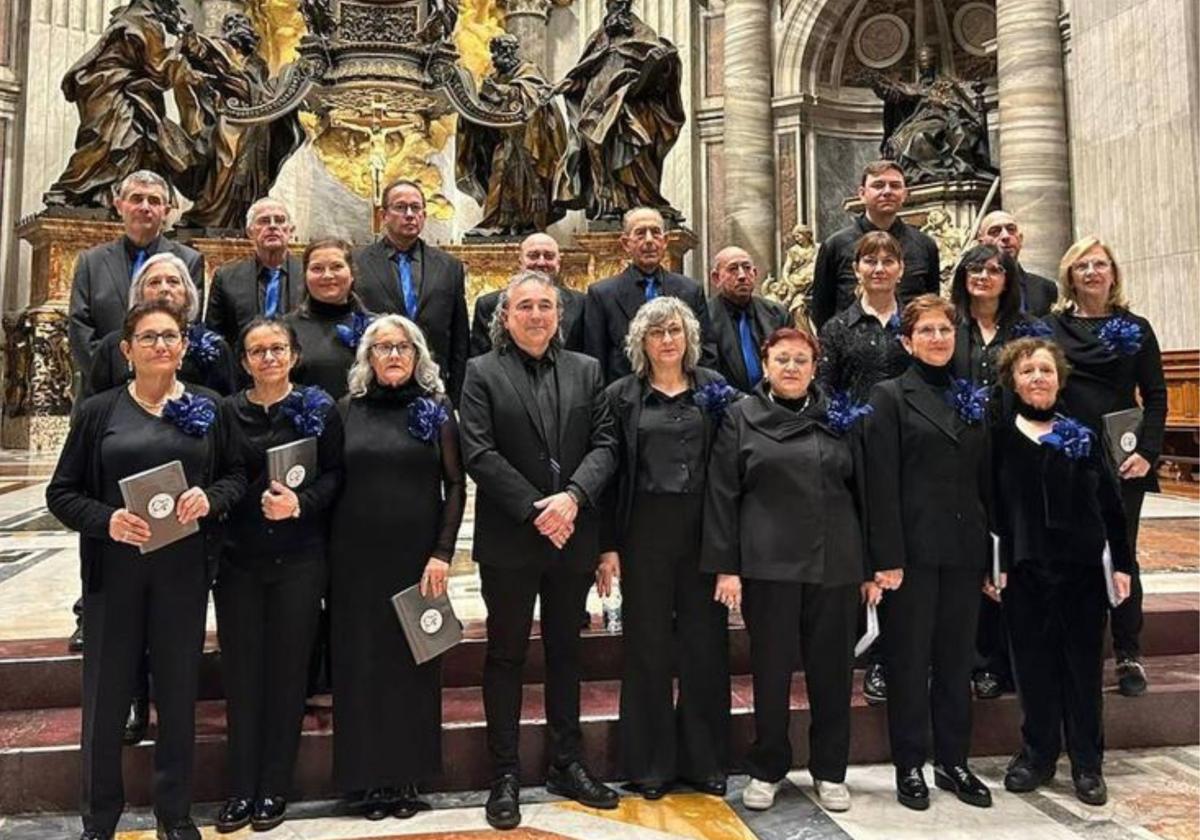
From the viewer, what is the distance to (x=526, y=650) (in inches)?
123

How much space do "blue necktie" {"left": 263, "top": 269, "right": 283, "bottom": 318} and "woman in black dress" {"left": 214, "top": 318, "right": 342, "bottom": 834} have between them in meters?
0.72

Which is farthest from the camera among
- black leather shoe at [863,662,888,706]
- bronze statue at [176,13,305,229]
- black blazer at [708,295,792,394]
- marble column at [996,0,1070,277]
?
marble column at [996,0,1070,277]

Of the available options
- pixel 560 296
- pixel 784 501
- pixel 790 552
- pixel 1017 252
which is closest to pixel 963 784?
pixel 790 552

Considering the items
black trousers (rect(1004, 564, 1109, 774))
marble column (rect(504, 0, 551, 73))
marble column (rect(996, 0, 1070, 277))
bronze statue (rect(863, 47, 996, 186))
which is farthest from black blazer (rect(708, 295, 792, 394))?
marble column (rect(504, 0, 551, 73))

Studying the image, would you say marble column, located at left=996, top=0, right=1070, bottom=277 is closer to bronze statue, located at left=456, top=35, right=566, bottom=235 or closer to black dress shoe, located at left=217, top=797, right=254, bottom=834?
bronze statue, located at left=456, top=35, right=566, bottom=235

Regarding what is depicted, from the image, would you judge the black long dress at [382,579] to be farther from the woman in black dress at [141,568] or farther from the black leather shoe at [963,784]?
the black leather shoe at [963,784]

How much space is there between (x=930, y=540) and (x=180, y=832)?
2.46 m

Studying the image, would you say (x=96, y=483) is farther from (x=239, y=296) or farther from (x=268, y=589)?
(x=239, y=296)

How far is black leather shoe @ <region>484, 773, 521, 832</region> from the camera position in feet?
9.65

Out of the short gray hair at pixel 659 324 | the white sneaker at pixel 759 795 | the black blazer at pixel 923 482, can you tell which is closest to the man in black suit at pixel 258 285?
the short gray hair at pixel 659 324

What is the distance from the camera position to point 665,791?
3189 mm

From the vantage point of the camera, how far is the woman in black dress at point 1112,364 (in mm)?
3551

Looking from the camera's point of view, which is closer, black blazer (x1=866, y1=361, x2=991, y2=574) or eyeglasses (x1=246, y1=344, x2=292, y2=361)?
eyeglasses (x1=246, y1=344, x2=292, y2=361)

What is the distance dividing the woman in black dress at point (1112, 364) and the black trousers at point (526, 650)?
79.4 inches
